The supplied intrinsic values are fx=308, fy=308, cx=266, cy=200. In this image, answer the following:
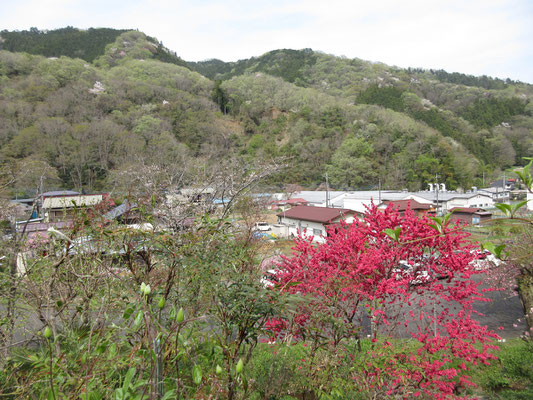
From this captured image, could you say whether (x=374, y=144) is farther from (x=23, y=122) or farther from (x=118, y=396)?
(x=118, y=396)

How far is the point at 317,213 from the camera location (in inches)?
685

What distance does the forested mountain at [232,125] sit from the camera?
28172 millimetres

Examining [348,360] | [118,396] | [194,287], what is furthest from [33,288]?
[348,360]

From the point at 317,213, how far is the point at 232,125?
112ft

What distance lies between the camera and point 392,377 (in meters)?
3.54

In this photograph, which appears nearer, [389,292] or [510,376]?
[389,292]

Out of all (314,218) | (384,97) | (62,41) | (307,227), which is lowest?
(307,227)

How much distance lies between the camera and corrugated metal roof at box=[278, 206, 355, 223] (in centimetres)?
1619

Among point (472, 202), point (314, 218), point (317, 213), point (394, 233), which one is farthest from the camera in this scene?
point (472, 202)

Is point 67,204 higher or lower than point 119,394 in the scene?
lower

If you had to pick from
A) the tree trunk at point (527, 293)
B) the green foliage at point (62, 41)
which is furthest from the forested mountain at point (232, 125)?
the tree trunk at point (527, 293)

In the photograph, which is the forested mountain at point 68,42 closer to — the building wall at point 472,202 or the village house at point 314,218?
the village house at point 314,218

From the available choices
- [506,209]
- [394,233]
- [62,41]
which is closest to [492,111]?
[506,209]

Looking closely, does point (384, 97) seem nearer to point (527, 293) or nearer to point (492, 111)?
point (492, 111)
